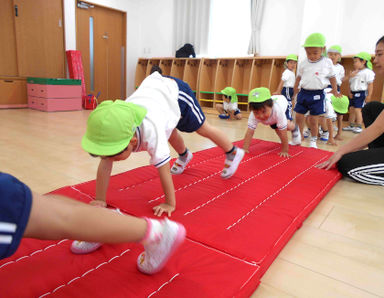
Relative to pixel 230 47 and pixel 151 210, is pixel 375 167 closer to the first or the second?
pixel 151 210

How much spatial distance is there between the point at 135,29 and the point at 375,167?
7.17 m

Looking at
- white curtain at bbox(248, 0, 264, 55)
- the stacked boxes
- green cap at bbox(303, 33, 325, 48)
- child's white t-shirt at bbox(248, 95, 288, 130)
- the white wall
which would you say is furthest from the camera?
the white wall

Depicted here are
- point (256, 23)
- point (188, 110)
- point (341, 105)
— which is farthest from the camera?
point (256, 23)

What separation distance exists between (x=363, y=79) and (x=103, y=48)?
5593 millimetres

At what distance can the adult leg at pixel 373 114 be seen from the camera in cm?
230

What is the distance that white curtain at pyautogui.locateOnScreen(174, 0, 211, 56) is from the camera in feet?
22.6

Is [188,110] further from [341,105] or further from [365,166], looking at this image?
[341,105]

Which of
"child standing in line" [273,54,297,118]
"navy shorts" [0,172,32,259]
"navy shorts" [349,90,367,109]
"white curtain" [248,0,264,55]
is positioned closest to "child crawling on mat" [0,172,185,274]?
"navy shorts" [0,172,32,259]

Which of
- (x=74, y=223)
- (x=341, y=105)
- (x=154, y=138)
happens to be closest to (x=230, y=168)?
(x=154, y=138)

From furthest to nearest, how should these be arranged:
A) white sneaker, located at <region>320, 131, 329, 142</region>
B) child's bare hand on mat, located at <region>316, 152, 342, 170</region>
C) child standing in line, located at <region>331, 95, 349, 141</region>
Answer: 1. child standing in line, located at <region>331, 95, 349, 141</region>
2. white sneaker, located at <region>320, 131, 329, 142</region>
3. child's bare hand on mat, located at <region>316, 152, 342, 170</region>

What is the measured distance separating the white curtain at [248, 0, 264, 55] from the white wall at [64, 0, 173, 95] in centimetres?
222

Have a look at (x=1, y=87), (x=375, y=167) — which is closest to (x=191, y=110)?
(x=375, y=167)

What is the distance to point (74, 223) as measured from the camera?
26.7 inches

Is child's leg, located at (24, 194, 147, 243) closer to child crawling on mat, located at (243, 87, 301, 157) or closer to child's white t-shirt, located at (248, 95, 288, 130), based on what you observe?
child crawling on mat, located at (243, 87, 301, 157)
